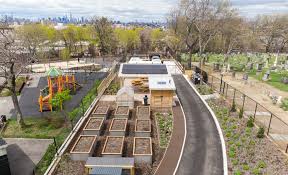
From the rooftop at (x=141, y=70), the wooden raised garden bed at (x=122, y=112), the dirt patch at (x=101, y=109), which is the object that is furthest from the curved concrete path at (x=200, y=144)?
the dirt patch at (x=101, y=109)

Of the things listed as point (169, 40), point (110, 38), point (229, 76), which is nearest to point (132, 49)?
point (110, 38)

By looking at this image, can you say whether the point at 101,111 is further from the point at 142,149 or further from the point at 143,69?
the point at 143,69

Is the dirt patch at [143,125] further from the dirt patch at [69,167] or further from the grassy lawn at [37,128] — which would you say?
the grassy lawn at [37,128]

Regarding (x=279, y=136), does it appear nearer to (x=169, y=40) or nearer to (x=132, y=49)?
(x=169, y=40)

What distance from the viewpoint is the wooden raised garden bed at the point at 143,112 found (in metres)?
22.6

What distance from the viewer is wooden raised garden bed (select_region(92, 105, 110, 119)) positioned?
22578 millimetres

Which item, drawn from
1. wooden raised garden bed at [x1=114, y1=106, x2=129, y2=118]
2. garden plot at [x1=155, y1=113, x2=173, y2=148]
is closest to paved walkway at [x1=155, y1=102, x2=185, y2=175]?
garden plot at [x1=155, y1=113, x2=173, y2=148]

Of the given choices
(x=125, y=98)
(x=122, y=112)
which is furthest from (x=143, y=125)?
(x=125, y=98)

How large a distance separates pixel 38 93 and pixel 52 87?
2.88 m

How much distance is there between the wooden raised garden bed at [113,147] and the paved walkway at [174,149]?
301 centimetres

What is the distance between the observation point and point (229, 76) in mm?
41812

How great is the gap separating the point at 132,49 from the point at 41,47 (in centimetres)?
2884

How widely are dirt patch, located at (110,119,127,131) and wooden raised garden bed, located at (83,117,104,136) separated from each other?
1040 millimetres

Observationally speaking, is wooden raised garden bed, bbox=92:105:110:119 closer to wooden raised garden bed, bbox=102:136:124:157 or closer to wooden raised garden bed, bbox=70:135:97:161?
wooden raised garden bed, bbox=70:135:97:161
